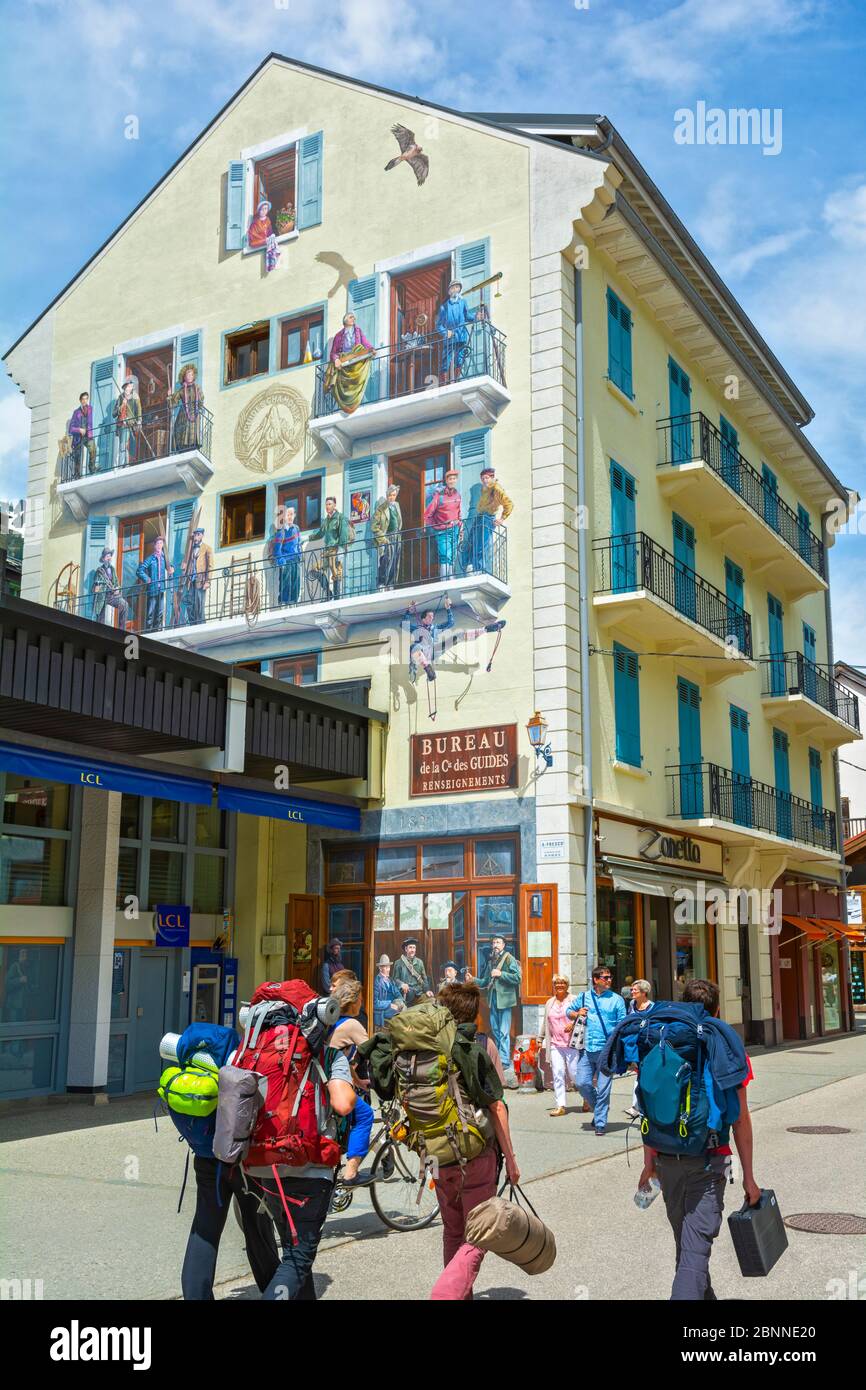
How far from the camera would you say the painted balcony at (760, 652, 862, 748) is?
29281 mm

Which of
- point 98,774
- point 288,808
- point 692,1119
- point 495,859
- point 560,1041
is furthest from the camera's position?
point 495,859

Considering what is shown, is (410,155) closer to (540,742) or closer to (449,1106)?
(540,742)

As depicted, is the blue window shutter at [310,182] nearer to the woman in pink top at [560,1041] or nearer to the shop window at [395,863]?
the shop window at [395,863]

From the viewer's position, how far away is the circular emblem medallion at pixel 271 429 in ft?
74.6

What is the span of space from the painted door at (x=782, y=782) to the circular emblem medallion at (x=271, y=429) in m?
12.8

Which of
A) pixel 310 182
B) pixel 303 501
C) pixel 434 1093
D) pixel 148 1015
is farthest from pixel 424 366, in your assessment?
pixel 434 1093

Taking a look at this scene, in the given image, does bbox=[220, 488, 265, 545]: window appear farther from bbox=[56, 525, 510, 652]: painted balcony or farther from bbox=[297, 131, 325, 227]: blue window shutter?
bbox=[297, 131, 325, 227]: blue window shutter

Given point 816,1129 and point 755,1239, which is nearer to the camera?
point 755,1239

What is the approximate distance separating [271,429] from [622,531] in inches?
257

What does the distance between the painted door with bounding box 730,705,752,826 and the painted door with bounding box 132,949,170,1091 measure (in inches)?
443

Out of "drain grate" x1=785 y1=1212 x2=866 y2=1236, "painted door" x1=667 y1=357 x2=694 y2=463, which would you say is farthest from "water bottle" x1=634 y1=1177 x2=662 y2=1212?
"painted door" x1=667 y1=357 x2=694 y2=463

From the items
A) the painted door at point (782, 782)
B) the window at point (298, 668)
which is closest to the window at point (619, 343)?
the window at point (298, 668)

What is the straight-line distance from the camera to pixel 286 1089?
5.86m

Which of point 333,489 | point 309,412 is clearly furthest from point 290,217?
point 333,489
